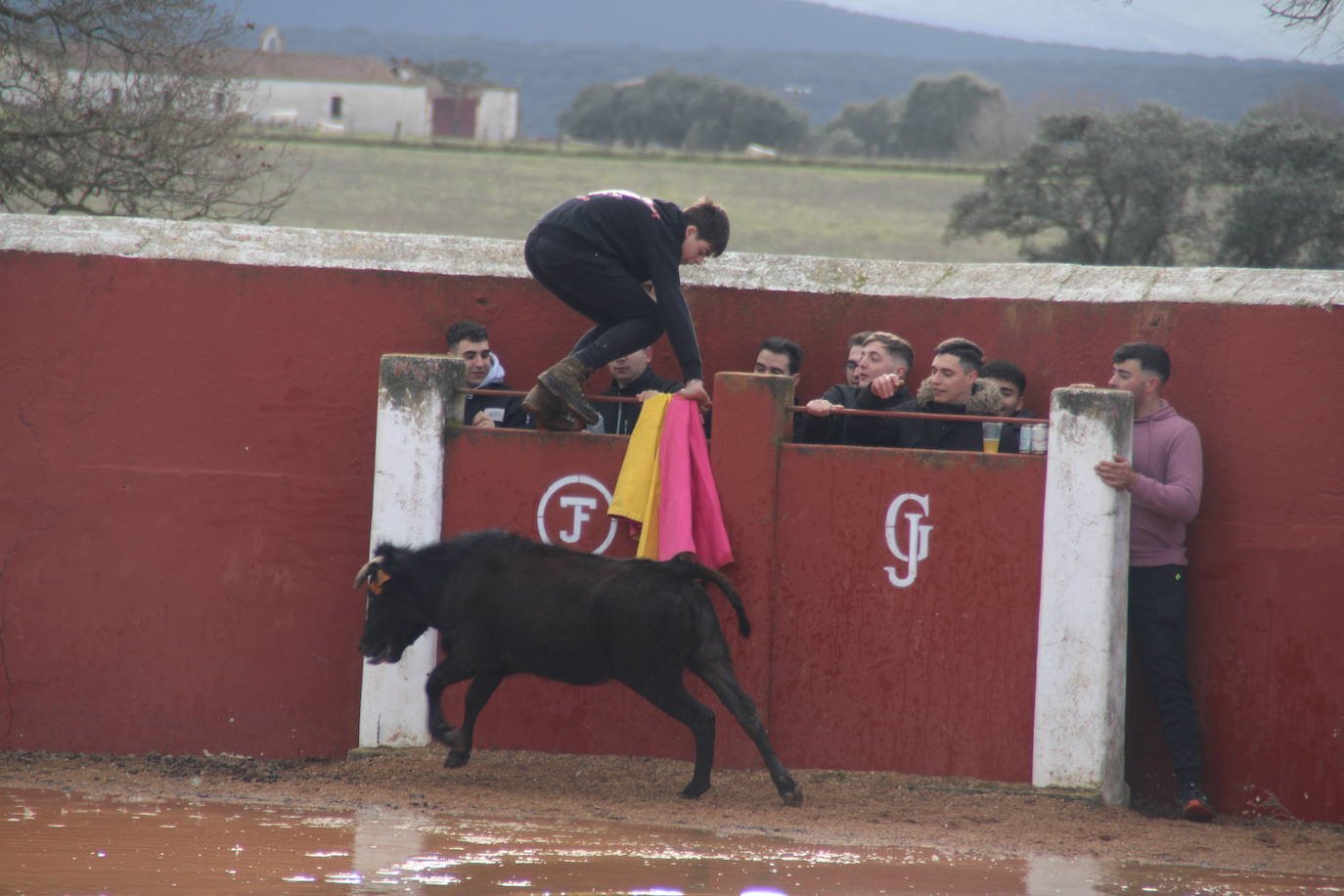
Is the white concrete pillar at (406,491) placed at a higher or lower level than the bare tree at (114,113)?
lower

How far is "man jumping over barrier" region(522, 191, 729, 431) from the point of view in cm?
688

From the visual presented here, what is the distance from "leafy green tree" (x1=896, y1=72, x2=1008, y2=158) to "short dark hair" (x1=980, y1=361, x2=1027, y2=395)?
233 ft

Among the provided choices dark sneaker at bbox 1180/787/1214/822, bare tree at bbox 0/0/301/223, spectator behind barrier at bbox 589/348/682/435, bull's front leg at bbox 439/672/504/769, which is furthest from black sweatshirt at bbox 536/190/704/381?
bare tree at bbox 0/0/301/223

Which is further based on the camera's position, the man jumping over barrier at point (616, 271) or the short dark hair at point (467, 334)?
the short dark hair at point (467, 334)

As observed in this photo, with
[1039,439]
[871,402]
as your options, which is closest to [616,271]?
[871,402]

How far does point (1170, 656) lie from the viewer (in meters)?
7.05

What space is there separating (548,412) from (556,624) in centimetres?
105

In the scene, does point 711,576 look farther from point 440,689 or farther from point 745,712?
point 440,689

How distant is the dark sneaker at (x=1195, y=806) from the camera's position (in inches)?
273

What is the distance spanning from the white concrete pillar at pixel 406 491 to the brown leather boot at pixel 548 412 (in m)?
0.51

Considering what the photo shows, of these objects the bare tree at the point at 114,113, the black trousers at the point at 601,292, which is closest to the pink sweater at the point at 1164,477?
the black trousers at the point at 601,292

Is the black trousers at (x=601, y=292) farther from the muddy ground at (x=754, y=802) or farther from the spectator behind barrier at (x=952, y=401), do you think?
the muddy ground at (x=754, y=802)

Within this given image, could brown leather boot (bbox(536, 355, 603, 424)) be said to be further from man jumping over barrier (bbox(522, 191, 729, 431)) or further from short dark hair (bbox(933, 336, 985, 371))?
short dark hair (bbox(933, 336, 985, 371))

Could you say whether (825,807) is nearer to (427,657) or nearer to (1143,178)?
(427,657)
